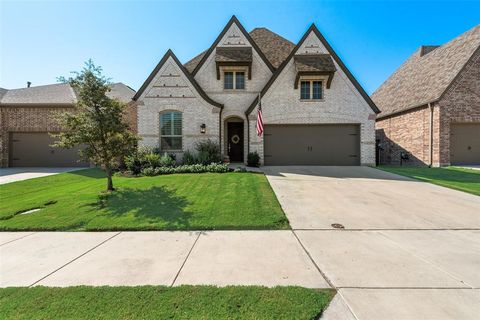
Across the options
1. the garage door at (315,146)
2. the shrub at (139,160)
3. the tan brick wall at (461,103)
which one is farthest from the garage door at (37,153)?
the tan brick wall at (461,103)

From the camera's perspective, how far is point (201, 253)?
3732 mm

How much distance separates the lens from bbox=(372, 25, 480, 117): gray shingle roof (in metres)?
15.0

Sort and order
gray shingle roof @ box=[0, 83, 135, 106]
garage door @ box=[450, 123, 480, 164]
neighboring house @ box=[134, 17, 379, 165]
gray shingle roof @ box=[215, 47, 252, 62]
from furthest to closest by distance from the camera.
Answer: gray shingle roof @ box=[0, 83, 135, 106] < garage door @ box=[450, 123, 480, 164] < gray shingle roof @ box=[215, 47, 252, 62] < neighboring house @ box=[134, 17, 379, 165]

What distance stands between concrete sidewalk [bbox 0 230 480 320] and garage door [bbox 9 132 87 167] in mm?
13904

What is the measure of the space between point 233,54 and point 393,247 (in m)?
13.4

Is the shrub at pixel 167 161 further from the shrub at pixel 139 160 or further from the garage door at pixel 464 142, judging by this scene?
the garage door at pixel 464 142

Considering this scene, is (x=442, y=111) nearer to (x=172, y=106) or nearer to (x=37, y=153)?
(x=172, y=106)

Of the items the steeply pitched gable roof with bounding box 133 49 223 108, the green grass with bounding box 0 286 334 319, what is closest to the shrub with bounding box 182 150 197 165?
the steeply pitched gable roof with bounding box 133 49 223 108

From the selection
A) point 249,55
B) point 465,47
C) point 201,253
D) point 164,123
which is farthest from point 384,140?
point 201,253

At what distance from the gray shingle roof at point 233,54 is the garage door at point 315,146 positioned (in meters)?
4.50

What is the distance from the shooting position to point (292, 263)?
339cm

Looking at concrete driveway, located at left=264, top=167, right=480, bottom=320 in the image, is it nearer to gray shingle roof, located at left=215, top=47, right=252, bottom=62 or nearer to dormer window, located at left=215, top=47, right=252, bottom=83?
dormer window, located at left=215, top=47, right=252, bottom=83

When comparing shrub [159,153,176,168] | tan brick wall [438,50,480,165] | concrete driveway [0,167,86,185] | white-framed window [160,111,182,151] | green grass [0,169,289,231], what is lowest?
green grass [0,169,289,231]

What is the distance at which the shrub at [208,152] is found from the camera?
12.6 meters
